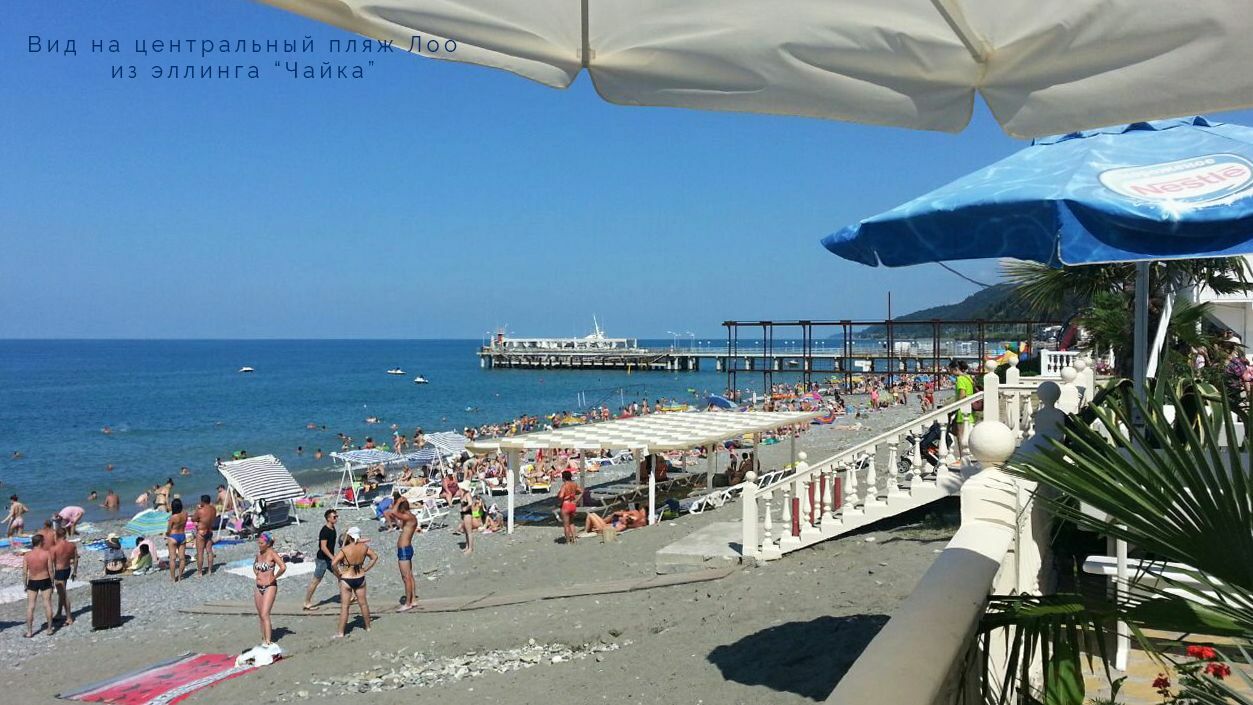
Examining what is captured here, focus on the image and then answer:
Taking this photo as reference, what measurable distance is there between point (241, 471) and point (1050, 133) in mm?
22267

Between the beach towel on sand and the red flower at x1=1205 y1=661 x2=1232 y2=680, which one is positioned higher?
the red flower at x1=1205 y1=661 x2=1232 y2=680

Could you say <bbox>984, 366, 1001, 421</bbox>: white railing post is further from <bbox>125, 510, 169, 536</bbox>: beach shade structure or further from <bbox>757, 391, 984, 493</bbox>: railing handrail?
<bbox>125, 510, 169, 536</bbox>: beach shade structure

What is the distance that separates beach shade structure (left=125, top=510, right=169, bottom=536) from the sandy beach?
14.5 feet

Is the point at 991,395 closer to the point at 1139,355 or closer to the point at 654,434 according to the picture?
the point at 1139,355

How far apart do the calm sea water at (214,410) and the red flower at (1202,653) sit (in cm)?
3207

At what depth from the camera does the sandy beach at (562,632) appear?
7285mm

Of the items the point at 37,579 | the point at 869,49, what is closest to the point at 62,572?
the point at 37,579

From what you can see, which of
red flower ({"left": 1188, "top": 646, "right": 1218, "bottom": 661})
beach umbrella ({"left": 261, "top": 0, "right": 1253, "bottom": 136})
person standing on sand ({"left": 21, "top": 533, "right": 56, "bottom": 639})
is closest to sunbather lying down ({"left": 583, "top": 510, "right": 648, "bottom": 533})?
person standing on sand ({"left": 21, "top": 533, "right": 56, "bottom": 639})

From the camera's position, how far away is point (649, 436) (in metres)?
16.4

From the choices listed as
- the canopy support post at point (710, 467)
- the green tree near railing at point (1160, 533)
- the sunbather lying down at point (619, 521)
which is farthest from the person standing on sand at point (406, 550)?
the green tree near railing at point (1160, 533)

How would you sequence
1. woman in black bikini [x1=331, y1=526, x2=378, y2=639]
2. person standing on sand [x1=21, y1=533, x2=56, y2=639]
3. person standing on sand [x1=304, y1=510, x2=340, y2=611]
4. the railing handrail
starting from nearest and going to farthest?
the railing handrail
woman in black bikini [x1=331, y1=526, x2=378, y2=639]
person standing on sand [x1=304, y1=510, x2=340, y2=611]
person standing on sand [x1=21, y1=533, x2=56, y2=639]

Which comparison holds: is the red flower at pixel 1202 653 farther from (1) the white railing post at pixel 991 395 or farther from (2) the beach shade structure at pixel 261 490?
(2) the beach shade structure at pixel 261 490

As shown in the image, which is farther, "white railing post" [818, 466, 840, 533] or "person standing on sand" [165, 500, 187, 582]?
"person standing on sand" [165, 500, 187, 582]

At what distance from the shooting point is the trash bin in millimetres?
13094
